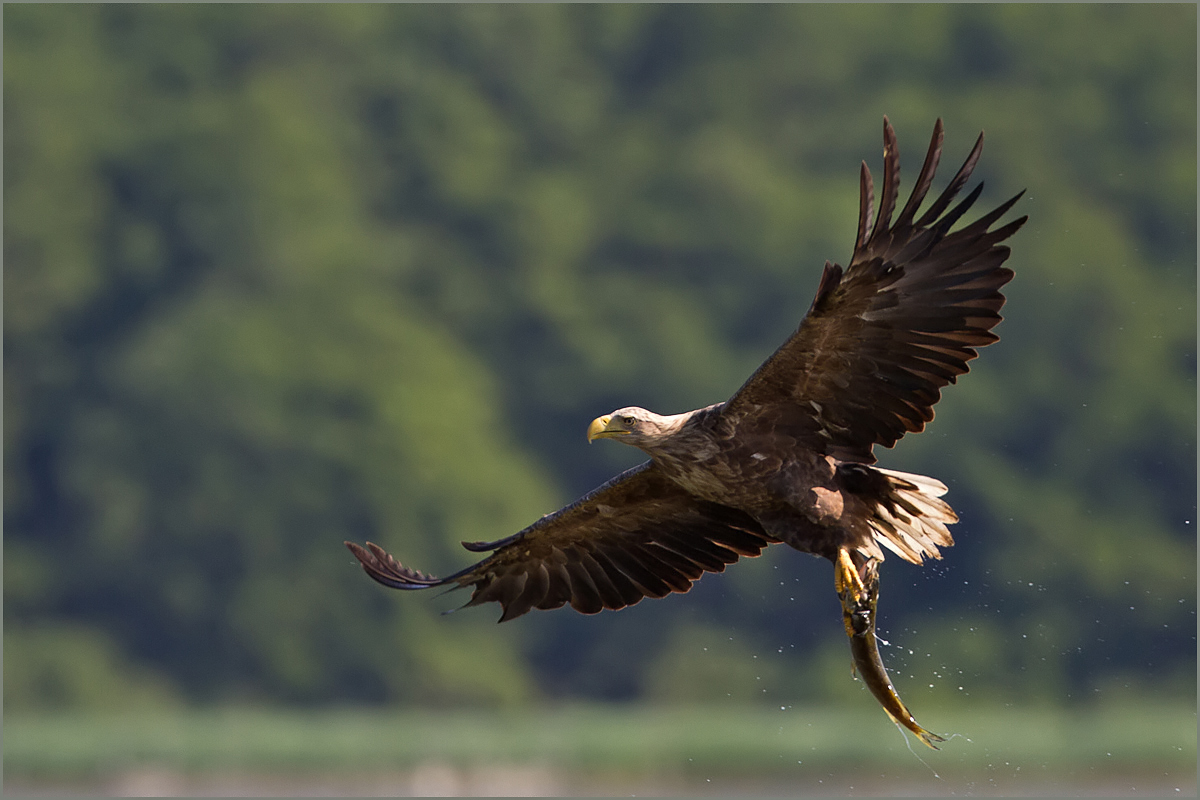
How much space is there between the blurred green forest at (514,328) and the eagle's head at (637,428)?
740 inches

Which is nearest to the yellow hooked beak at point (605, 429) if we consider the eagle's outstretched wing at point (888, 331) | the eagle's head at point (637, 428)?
the eagle's head at point (637, 428)

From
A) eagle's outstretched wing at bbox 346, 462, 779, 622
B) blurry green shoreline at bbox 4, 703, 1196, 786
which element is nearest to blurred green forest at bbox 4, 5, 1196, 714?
blurry green shoreline at bbox 4, 703, 1196, 786

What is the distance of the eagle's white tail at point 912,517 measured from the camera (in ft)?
29.1

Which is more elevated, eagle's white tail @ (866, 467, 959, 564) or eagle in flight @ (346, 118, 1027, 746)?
eagle in flight @ (346, 118, 1027, 746)

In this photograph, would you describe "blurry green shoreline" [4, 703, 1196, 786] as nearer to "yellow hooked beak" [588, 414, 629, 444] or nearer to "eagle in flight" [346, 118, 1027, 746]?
"eagle in flight" [346, 118, 1027, 746]

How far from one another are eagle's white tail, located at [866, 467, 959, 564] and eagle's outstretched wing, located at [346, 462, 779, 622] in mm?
810

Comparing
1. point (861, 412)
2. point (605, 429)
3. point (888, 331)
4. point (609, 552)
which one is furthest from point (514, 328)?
point (888, 331)

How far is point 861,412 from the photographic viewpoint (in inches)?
343

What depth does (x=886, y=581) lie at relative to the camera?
2805cm

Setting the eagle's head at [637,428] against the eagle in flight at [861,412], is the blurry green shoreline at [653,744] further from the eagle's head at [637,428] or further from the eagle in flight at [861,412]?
the eagle's head at [637,428]

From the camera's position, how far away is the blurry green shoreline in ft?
80.4

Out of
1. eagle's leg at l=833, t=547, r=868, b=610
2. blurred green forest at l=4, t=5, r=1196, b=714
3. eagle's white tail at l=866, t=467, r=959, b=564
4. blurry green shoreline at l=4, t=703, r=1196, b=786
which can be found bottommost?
eagle's leg at l=833, t=547, r=868, b=610

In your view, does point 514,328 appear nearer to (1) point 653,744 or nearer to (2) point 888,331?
(1) point 653,744

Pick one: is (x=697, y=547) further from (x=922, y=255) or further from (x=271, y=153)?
(x=271, y=153)
